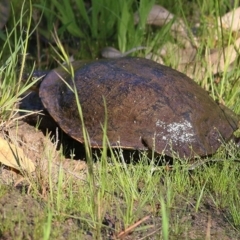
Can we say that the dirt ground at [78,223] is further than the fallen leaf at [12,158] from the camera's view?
No

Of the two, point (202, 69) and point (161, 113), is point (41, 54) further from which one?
point (161, 113)

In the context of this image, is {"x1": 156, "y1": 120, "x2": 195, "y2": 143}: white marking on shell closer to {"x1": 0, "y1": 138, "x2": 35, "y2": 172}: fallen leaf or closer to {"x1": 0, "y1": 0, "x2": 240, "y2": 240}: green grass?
{"x1": 0, "y1": 0, "x2": 240, "y2": 240}: green grass

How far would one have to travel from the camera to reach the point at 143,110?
336 cm

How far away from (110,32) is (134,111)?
1368mm

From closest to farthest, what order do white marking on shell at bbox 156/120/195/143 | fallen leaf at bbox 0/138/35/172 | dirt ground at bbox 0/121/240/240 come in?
dirt ground at bbox 0/121/240/240
fallen leaf at bbox 0/138/35/172
white marking on shell at bbox 156/120/195/143

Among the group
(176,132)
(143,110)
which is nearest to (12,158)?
(143,110)

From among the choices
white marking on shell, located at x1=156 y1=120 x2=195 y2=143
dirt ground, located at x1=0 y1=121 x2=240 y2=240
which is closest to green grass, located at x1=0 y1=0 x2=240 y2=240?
dirt ground, located at x1=0 y1=121 x2=240 y2=240

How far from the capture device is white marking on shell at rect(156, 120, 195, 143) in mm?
3295

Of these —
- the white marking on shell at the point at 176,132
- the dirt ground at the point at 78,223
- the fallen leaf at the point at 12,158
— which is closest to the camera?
the dirt ground at the point at 78,223

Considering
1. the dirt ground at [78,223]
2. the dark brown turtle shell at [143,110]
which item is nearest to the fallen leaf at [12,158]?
the dirt ground at [78,223]

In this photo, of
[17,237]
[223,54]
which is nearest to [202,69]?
[223,54]

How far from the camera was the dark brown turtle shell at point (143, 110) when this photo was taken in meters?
3.30

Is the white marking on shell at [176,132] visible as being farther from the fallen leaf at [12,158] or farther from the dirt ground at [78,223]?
the fallen leaf at [12,158]

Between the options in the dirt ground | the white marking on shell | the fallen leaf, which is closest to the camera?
the dirt ground
